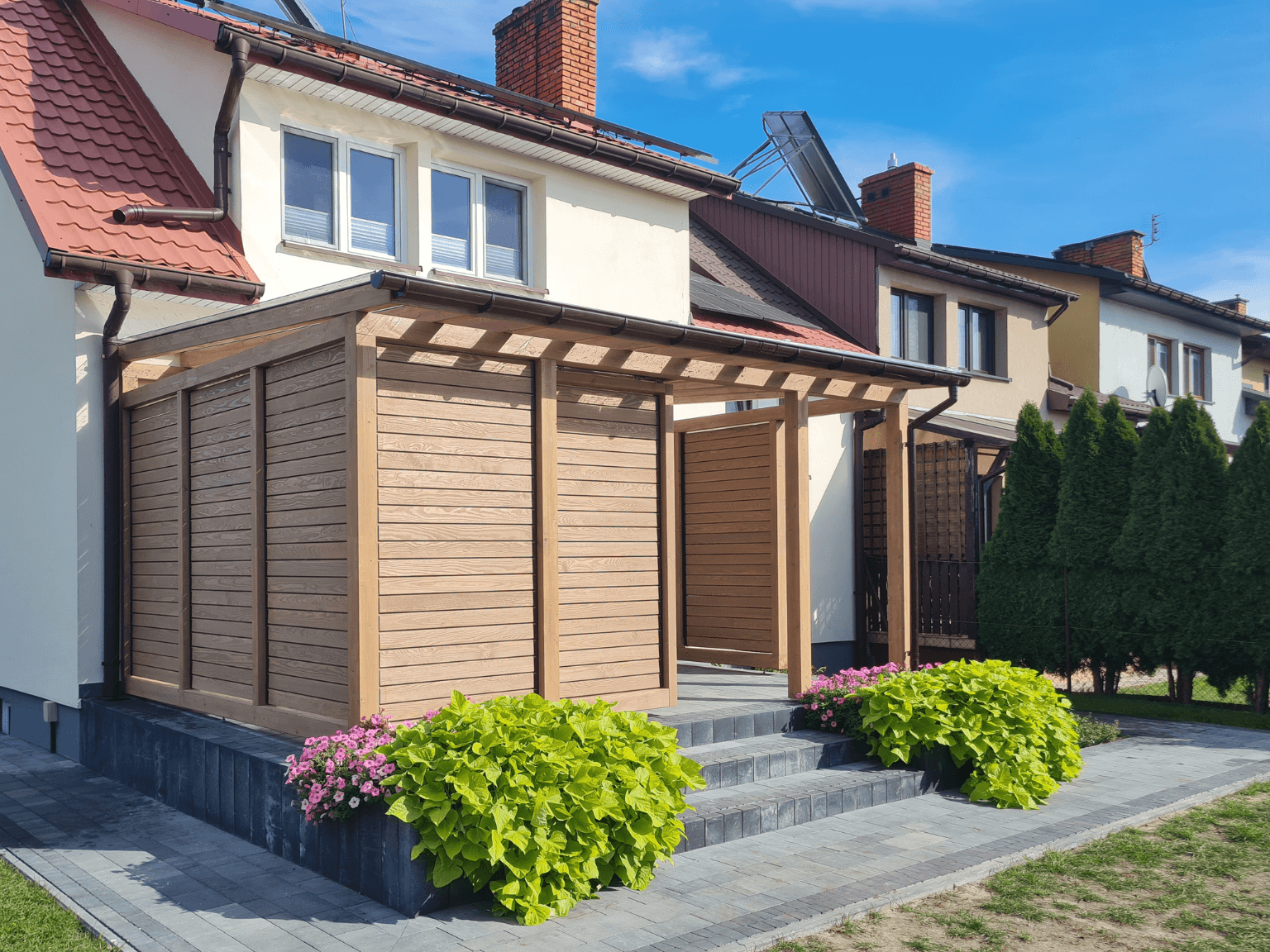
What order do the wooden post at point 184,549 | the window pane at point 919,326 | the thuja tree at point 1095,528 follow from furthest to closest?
the window pane at point 919,326
the thuja tree at point 1095,528
the wooden post at point 184,549

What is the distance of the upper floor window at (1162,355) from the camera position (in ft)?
77.7

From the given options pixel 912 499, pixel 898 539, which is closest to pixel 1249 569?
pixel 912 499

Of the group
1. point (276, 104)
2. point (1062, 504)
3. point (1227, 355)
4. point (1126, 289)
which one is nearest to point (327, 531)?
point (276, 104)

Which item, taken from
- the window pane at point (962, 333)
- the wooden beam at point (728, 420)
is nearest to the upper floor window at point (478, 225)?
the wooden beam at point (728, 420)

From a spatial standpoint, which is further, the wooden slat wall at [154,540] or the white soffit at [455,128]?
the white soffit at [455,128]

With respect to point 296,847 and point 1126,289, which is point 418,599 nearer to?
point 296,847

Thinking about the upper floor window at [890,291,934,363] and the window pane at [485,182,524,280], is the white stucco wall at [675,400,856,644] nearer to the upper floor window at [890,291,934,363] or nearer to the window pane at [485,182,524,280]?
the upper floor window at [890,291,934,363]

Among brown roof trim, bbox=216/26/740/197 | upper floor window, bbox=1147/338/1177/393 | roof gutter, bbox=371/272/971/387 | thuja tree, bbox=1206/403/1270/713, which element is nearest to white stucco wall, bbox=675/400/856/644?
brown roof trim, bbox=216/26/740/197

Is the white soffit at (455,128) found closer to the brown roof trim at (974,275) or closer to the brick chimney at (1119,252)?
the brown roof trim at (974,275)

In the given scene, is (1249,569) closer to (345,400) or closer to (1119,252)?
(345,400)

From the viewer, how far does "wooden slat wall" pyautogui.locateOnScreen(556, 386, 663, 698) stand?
802 cm

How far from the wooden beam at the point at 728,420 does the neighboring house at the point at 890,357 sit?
1801 millimetres

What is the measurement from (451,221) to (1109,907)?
911 cm

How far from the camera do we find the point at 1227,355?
2645 cm
